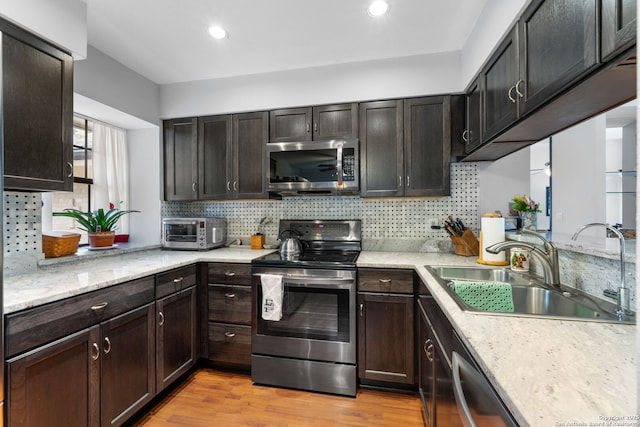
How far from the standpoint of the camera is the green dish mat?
4.73 ft

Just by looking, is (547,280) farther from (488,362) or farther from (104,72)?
(104,72)

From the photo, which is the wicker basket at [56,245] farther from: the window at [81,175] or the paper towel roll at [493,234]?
the paper towel roll at [493,234]

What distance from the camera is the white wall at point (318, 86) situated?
7.52ft

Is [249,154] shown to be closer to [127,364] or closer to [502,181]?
[127,364]

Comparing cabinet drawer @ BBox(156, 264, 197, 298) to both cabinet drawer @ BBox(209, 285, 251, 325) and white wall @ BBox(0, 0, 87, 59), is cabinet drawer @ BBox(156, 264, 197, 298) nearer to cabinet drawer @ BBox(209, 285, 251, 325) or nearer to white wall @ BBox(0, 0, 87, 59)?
cabinet drawer @ BBox(209, 285, 251, 325)

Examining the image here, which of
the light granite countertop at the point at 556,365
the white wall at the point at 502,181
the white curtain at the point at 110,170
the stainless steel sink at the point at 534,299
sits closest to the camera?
the light granite countertop at the point at 556,365

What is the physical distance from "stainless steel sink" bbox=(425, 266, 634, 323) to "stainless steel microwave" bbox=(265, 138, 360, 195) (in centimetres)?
100

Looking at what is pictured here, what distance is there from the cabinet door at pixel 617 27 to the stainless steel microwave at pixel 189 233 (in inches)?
106

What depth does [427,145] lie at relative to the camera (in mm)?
2340

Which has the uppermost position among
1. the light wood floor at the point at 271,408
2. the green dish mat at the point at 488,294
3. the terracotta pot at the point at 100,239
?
the terracotta pot at the point at 100,239

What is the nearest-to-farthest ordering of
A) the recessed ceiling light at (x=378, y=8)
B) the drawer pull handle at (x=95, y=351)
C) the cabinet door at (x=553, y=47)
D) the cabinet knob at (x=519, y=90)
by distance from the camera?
the cabinet door at (x=553, y=47) < the cabinet knob at (x=519, y=90) < the drawer pull handle at (x=95, y=351) < the recessed ceiling light at (x=378, y=8)

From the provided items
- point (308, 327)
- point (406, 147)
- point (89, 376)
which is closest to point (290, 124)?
point (406, 147)

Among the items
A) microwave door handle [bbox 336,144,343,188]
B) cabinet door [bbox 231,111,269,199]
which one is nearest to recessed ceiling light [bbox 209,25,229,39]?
cabinet door [bbox 231,111,269,199]

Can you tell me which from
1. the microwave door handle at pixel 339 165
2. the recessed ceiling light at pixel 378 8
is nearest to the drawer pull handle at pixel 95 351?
the microwave door handle at pixel 339 165
